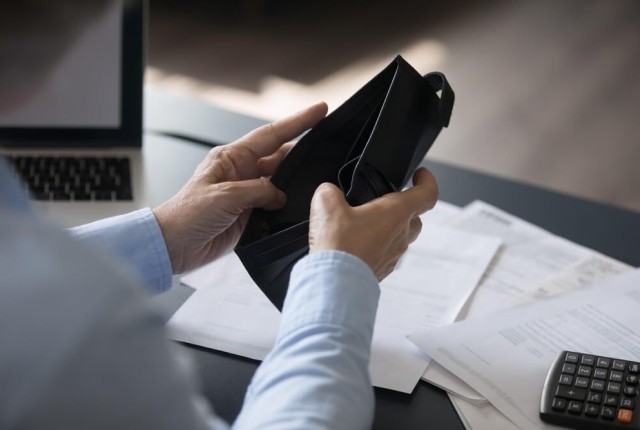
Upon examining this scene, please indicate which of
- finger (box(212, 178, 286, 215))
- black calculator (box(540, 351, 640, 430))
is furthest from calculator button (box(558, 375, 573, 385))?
finger (box(212, 178, 286, 215))

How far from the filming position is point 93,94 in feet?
4.32

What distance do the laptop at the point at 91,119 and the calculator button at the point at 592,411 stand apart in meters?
0.65

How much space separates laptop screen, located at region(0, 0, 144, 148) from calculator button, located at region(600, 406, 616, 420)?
799 mm

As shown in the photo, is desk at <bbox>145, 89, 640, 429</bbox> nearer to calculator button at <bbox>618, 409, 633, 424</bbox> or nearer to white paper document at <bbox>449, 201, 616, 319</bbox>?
white paper document at <bbox>449, 201, 616, 319</bbox>

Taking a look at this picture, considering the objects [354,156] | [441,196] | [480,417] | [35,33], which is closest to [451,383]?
[480,417]

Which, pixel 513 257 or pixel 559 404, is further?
pixel 513 257

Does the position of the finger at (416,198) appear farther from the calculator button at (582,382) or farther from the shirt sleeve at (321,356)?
the calculator button at (582,382)

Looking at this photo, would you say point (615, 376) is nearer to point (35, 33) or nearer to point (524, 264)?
point (524, 264)

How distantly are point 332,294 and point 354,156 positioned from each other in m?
0.31

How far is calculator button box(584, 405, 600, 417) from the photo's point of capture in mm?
831

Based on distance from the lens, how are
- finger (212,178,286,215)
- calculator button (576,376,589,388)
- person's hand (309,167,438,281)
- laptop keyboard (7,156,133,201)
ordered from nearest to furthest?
person's hand (309,167,438,281), calculator button (576,376,589,388), finger (212,178,286,215), laptop keyboard (7,156,133,201)

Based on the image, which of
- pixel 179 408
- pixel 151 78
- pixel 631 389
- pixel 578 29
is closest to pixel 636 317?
pixel 631 389

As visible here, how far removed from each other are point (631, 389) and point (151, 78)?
2.74m

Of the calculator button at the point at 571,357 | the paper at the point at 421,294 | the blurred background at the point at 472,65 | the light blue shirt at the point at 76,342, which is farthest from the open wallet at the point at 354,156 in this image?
the blurred background at the point at 472,65
